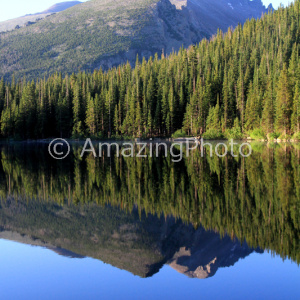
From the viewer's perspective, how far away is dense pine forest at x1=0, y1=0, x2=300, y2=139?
228 feet

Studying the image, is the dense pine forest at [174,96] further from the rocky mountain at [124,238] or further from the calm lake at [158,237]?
the rocky mountain at [124,238]

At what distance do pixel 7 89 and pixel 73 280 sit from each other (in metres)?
89.6

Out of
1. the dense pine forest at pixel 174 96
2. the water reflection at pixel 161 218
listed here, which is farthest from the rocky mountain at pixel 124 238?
the dense pine forest at pixel 174 96

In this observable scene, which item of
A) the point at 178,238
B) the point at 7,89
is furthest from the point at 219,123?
the point at 178,238

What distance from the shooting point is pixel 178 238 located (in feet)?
29.1

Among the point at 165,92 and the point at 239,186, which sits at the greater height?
the point at 165,92

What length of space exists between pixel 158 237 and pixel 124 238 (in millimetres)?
778

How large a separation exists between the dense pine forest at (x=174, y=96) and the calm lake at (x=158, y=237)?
48.1 metres

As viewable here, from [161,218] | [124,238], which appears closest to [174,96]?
[161,218]

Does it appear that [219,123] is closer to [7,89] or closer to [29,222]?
[7,89]

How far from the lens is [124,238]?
9164 millimetres

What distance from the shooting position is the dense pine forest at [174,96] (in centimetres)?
6962

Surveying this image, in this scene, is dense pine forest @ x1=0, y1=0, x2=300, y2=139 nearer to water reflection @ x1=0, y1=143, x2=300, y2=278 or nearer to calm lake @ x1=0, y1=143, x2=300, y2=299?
water reflection @ x1=0, y1=143, x2=300, y2=278

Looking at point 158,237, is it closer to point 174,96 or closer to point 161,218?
point 161,218
